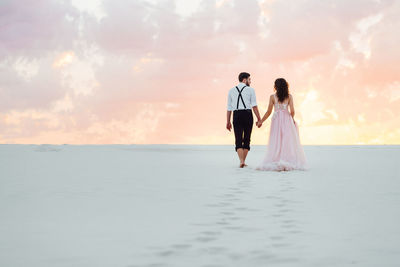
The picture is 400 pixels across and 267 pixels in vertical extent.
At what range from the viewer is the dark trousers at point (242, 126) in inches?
524

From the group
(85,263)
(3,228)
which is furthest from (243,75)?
(85,263)

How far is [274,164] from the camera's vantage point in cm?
1267

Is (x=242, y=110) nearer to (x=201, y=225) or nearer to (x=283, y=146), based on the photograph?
(x=283, y=146)

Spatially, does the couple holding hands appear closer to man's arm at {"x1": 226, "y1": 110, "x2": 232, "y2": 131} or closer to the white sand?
man's arm at {"x1": 226, "y1": 110, "x2": 232, "y2": 131}

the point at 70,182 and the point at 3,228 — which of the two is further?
the point at 70,182

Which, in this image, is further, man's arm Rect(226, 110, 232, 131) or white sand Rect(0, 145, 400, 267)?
man's arm Rect(226, 110, 232, 131)

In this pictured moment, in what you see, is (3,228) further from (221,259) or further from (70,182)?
(70,182)

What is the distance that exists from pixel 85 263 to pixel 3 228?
6.12 feet

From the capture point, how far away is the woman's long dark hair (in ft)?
42.4

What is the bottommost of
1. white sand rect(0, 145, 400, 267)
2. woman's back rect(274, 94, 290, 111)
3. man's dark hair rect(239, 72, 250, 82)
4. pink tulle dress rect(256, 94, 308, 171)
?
white sand rect(0, 145, 400, 267)

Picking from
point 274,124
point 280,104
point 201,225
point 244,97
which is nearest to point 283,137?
point 274,124

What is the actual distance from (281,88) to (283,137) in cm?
130

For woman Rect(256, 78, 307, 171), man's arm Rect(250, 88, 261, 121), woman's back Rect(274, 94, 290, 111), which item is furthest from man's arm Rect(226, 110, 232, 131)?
woman's back Rect(274, 94, 290, 111)

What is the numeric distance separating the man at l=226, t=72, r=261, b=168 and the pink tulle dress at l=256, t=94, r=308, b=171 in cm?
57
